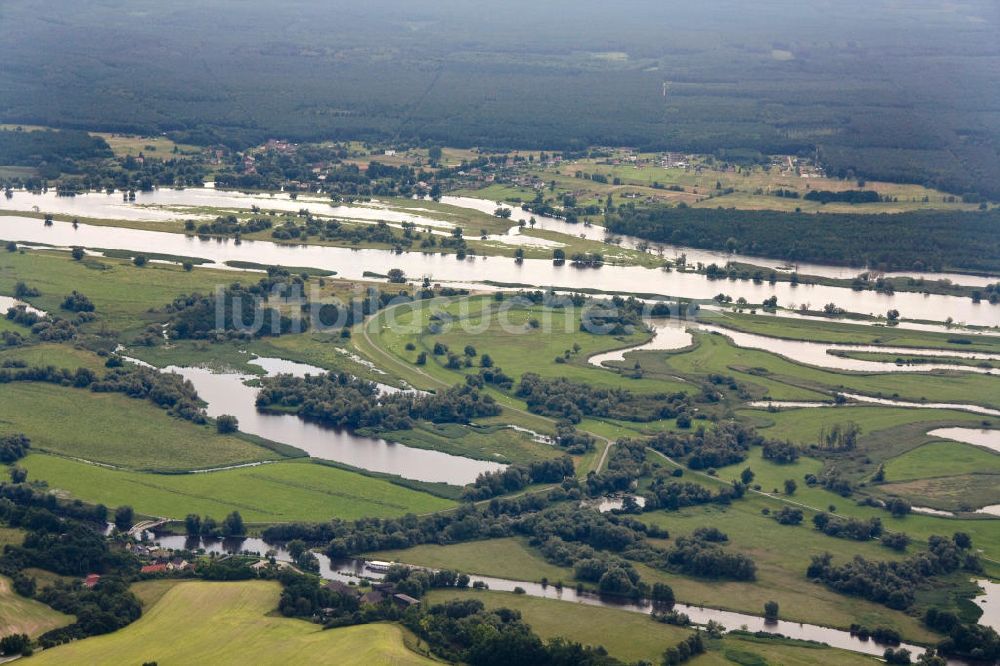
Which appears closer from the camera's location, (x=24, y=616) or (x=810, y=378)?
(x=24, y=616)

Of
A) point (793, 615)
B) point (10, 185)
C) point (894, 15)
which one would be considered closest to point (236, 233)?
point (10, 185)

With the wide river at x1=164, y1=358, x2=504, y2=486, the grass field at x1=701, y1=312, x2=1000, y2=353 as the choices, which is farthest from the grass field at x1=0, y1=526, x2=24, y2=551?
the grass field at x1=701, y1=312, x2=1000, y2=353

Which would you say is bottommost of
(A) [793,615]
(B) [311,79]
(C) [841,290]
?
(A) [793,615]

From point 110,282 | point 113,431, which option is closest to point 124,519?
point 113,431

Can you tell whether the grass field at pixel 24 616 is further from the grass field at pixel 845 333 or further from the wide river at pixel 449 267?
the grass field at pixel 845 333

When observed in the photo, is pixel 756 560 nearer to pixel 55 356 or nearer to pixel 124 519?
pixel 124 519

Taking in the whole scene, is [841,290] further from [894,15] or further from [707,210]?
[894,15]
